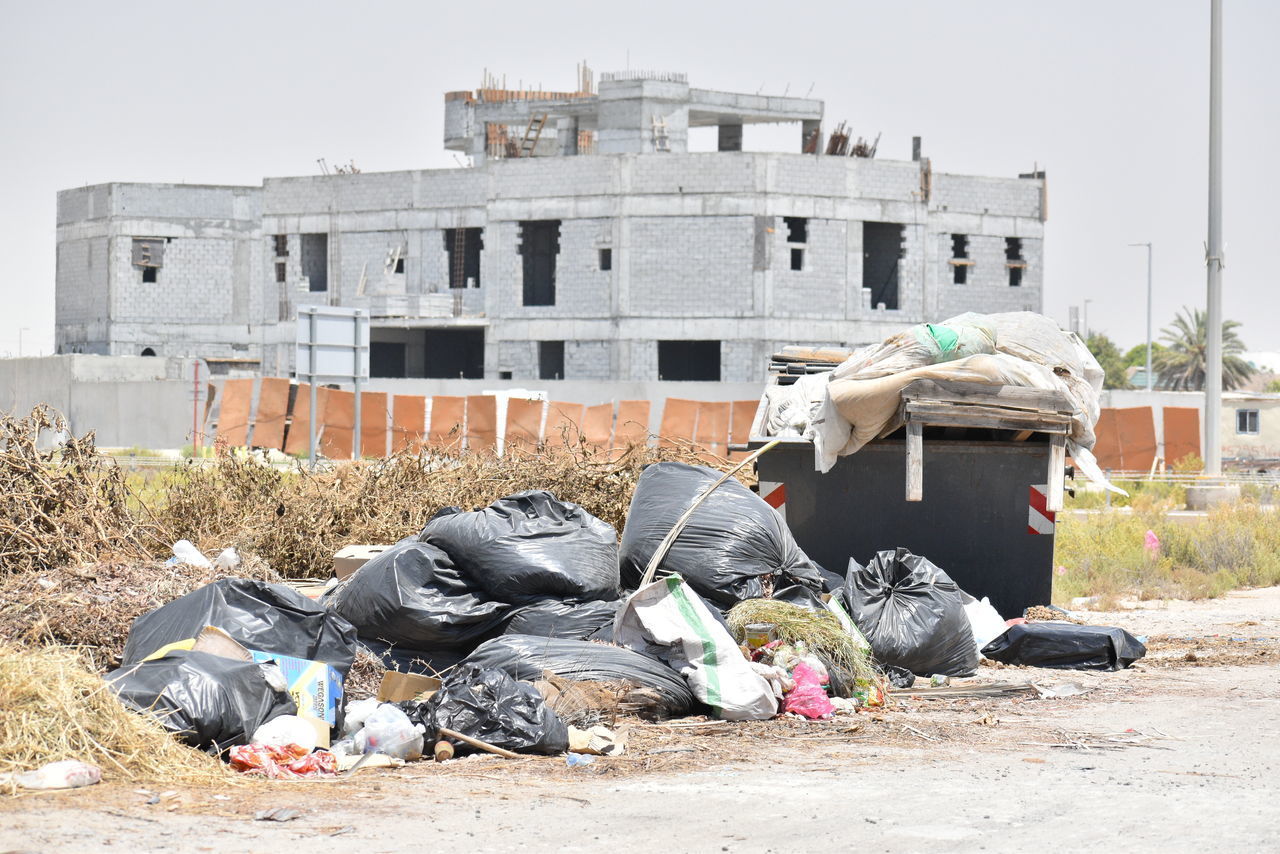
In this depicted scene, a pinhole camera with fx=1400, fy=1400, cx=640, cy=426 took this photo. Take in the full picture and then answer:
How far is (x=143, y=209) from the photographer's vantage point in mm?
49156

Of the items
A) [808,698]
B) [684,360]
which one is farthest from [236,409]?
[808,698]

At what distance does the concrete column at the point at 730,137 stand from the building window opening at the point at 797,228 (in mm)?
7568

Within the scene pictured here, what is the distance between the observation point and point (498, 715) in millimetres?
5555

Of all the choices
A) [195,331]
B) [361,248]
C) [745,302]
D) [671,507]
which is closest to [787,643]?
[671,507]

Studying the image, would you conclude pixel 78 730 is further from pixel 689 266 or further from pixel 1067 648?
pixel 689 266

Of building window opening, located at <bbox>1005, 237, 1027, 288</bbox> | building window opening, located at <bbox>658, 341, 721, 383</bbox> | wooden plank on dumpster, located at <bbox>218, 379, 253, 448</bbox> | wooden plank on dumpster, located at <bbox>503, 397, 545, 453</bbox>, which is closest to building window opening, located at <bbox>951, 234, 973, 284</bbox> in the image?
building window opening, located at <bbox>1005, 237, 1027, 288</bbox>

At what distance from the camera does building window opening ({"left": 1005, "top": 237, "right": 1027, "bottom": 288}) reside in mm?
44375

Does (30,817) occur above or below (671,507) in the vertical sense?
below

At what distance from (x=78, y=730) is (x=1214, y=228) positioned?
726 inches

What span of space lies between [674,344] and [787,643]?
121 ft

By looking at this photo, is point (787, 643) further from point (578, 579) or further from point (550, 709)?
point (550, 709)

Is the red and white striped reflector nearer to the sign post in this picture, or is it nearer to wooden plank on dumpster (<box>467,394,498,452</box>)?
the sign post

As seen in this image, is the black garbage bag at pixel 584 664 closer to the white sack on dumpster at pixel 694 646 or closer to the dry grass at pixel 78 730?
the white sack on dumpster at pixel 694 646

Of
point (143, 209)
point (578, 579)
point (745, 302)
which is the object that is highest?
point (143, 209)
